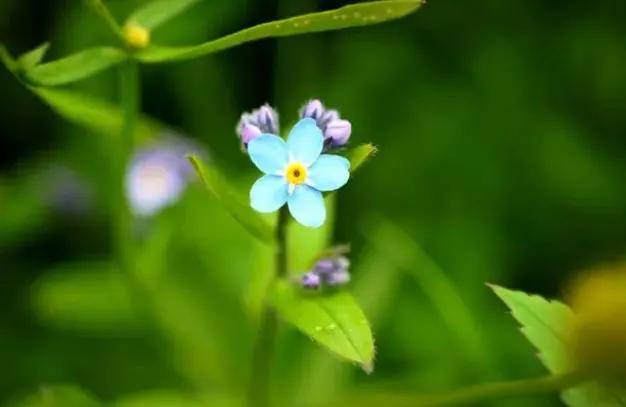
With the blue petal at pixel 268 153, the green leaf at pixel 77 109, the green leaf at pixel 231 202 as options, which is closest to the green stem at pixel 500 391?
the green leaf at pixel 231 202

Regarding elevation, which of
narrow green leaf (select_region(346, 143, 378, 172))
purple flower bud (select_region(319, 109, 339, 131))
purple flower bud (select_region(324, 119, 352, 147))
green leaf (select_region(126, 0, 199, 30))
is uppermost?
green leaf (select_region(126, 0, 199, 30))

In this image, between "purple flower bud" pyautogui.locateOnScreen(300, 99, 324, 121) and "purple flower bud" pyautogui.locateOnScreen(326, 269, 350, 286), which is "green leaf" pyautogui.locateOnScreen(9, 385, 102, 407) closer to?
"purple flower bud" pyautogui.locateOnScreen(326, 269, 350, 286)

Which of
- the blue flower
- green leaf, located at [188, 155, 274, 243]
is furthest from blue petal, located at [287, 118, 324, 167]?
green leaf, located at [188, 155, 274, 243]

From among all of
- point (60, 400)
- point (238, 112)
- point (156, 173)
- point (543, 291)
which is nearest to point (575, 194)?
point (543, 291)

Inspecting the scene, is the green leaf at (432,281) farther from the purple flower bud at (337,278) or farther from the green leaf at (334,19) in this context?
the green leaf at (334,19)

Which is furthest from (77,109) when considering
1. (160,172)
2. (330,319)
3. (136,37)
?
(160,172)
